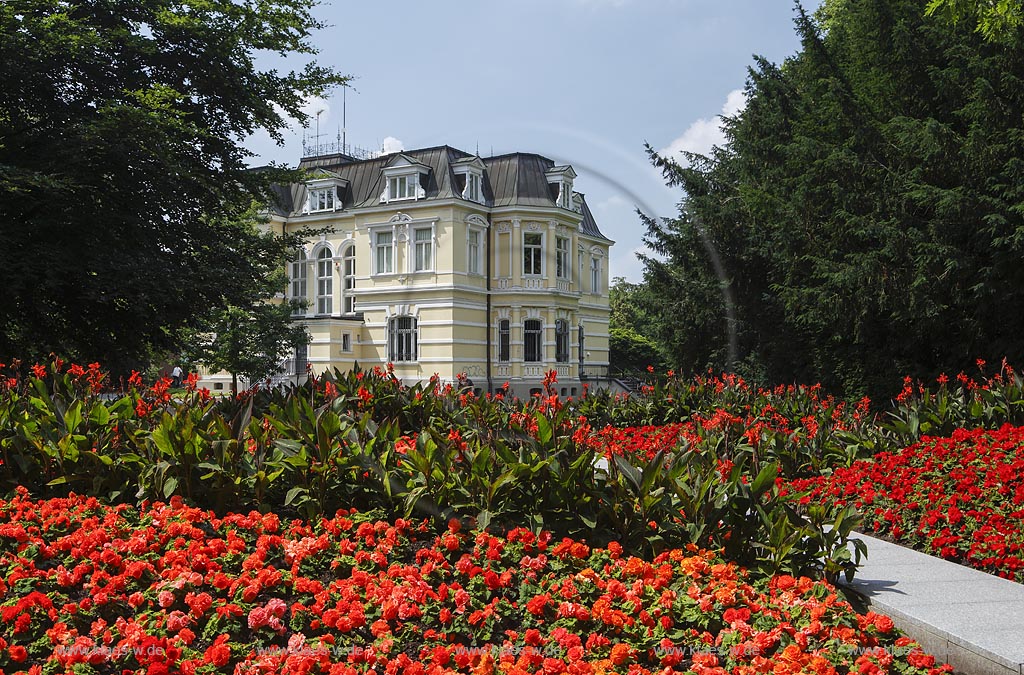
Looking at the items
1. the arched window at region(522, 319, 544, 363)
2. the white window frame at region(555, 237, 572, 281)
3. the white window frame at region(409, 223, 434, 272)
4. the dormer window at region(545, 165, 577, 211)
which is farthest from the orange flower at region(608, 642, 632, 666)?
the dormer window at region(545, 165, 577, 211)

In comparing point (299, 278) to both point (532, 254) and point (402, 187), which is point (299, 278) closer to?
point (402, 187)

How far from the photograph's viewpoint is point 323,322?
3388 centimetres

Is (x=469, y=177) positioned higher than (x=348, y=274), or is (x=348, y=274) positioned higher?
(x=469, y=177)

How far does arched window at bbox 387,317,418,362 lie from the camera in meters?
33.8

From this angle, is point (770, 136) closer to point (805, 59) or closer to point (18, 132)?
point (805, 59)

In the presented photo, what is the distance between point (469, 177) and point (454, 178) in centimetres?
67

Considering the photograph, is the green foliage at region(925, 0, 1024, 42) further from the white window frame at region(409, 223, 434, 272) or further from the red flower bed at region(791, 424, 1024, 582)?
the white window frame at region(409, 223, 434, 272)

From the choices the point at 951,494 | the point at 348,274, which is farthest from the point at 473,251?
the point at 951,494

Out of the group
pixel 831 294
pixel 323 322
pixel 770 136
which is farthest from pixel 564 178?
pixel 831 294

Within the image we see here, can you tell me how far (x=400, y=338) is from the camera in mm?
34062

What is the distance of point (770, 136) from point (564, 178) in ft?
50.2

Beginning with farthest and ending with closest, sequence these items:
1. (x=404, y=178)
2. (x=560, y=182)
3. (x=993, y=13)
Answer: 1. (x=560, y=182)
2. (x=404, y=178)
3. (x=993, y=13)

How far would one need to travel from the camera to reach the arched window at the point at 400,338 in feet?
111

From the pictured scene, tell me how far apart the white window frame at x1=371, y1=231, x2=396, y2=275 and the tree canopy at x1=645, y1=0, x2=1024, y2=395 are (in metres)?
13.9
